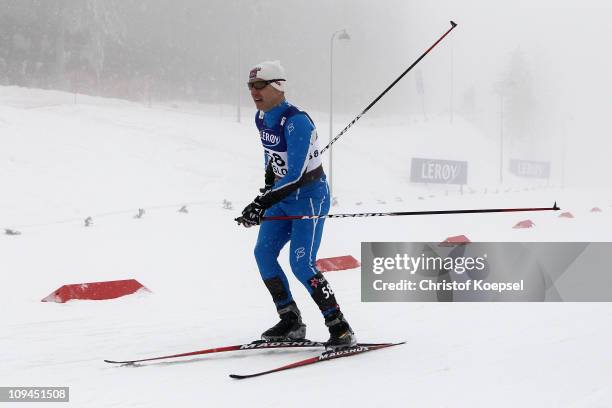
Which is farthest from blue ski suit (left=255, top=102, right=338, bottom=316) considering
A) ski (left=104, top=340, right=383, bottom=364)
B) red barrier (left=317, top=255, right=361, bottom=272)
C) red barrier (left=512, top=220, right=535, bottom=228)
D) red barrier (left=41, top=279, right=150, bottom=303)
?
red barrier (left=512, top=220, right=535, bottom=228)

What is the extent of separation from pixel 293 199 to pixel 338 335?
98 cm

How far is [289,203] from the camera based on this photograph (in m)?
4.39

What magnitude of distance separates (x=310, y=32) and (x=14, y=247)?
59181mm

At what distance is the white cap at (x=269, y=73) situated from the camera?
433cm

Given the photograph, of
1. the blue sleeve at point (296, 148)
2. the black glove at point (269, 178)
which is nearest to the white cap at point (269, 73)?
the blue sleeve at point (296, 148)

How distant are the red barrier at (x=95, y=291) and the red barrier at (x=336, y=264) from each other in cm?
250

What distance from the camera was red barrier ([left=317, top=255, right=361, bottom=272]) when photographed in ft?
27.6

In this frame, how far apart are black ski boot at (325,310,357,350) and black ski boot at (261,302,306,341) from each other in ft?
1.12

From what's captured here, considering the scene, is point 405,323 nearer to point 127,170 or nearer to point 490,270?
point 490,270

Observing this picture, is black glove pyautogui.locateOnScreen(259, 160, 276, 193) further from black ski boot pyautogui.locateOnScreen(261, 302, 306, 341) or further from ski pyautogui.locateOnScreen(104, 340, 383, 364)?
ski pyautogui.locateOnScreen(104, 340, 383, 364)

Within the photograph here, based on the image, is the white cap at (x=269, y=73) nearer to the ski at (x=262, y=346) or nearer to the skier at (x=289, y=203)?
the skier at (x=289, y=203)

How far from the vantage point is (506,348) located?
4.32m

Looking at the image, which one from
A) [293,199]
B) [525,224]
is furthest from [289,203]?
[525,224]

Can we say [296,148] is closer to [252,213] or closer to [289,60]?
[252,213]
